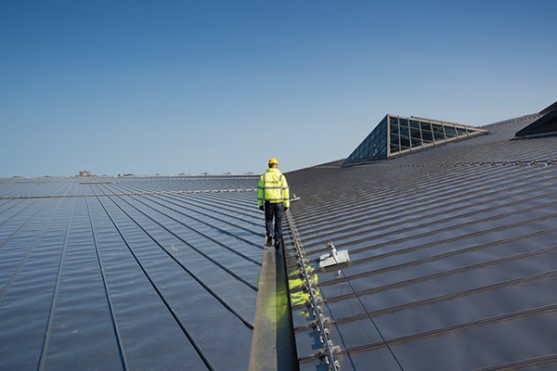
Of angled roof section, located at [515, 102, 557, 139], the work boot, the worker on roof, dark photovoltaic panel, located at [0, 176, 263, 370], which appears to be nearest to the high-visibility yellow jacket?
the worker on roof

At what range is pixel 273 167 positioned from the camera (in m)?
8.99

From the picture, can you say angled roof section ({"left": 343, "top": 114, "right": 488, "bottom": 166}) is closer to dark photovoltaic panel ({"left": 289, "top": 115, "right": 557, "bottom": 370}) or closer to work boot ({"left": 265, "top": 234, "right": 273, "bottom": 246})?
dark photovoltaic panel ({"left": 289, "top": 115, "right": 557, "bottom": 370})

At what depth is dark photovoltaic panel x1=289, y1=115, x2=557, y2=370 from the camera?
9.15 feet

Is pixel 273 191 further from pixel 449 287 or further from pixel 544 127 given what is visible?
pixel 544 127

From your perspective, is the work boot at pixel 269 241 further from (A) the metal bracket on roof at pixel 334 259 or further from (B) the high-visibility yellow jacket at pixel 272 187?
(A) the metal bracket on roof at pixel 334 259

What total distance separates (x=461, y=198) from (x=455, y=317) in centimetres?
519

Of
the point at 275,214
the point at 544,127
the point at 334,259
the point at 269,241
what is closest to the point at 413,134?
the point at 544,127

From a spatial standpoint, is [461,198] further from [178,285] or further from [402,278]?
[178,285]

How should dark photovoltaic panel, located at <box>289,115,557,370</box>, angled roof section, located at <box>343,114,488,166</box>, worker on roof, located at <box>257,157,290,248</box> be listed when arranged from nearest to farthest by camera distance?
dark photovoltaic panel, located at <box>289,115,557,370</box> → worker on roof, located at <box>257,157,290,248</box> → angled roof section, located at <box>343,114,488,166</box>

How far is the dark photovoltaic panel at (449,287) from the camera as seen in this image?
110 inches

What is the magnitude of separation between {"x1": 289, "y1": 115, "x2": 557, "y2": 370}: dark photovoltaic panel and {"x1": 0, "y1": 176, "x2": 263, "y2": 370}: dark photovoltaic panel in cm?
108

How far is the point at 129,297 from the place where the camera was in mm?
5004

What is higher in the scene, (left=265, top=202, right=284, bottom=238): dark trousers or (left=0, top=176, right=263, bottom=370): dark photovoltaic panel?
(left=265, top=202, right=284, bottom=238): dark trousers

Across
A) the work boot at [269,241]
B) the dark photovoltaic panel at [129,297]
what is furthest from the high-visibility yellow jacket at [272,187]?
the dark photovoltaic panel at [129,297]
